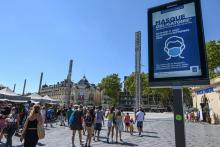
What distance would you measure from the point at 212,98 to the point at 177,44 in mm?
28297

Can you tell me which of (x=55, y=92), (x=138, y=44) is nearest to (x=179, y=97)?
(x=138, y=44)

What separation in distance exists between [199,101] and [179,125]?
108 ft

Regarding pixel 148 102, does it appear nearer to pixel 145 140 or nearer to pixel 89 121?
pixel 145 140

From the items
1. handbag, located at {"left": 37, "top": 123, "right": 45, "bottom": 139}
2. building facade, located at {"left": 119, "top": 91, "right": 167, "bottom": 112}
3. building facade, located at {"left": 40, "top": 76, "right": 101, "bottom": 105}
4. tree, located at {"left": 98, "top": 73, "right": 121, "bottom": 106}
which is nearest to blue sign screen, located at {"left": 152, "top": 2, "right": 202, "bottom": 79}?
handbag, located at {"left": 37, "top": 123, "right": 45, "bottom": 139}

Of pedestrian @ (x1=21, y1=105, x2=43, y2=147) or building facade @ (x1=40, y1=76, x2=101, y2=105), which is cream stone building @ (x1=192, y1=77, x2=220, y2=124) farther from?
building facade @ (x1=40, y1=76, x2=101, y2=105)

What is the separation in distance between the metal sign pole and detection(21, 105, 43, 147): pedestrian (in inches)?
163

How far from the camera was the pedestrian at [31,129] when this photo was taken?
6957mm

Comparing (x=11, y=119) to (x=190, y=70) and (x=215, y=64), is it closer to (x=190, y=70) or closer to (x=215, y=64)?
(x=190, y=70)

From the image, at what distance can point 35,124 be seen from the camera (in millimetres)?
7086

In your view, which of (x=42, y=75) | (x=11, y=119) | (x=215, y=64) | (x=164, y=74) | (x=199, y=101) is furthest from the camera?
(x=42, y=75)

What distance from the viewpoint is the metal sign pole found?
4.45 metres

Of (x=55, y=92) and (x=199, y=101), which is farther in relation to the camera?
(x=55, y=92)

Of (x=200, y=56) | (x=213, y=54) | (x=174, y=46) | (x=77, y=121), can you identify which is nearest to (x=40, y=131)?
(x=174, y=46)

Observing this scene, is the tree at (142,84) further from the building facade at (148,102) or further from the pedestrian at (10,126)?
the pedestrian at (10,126)
